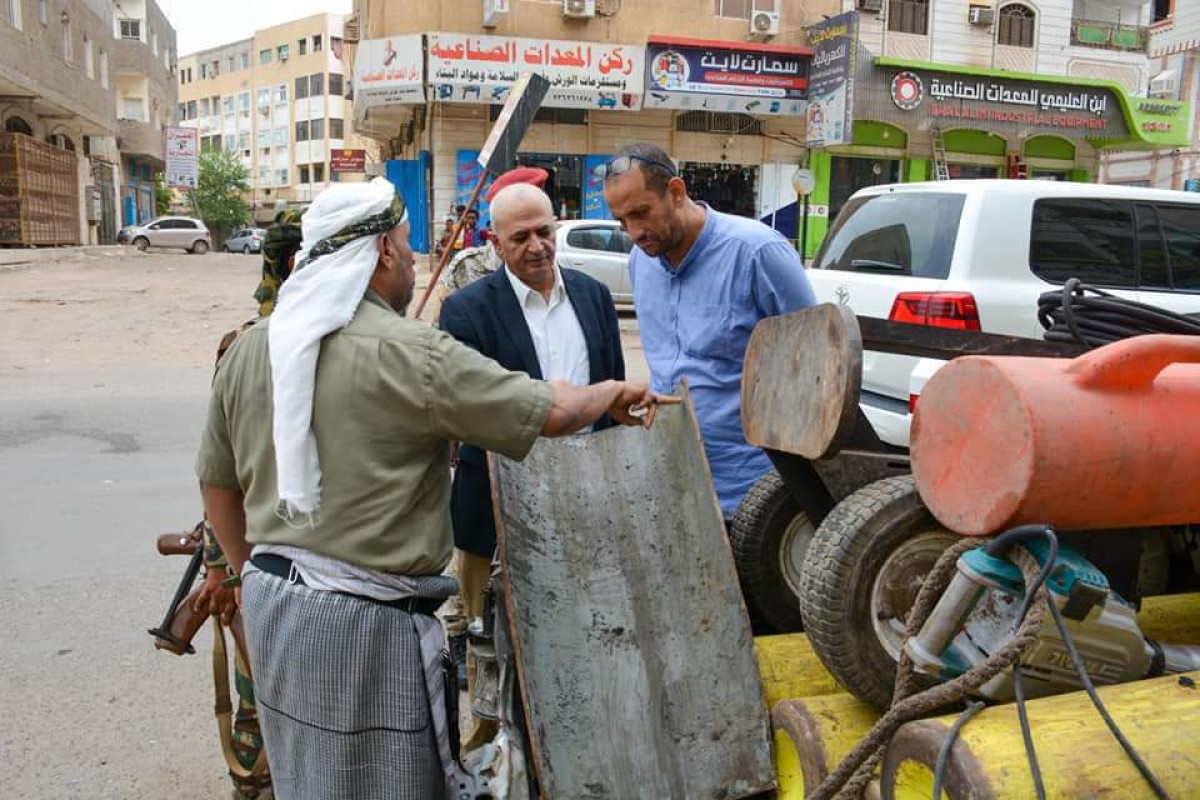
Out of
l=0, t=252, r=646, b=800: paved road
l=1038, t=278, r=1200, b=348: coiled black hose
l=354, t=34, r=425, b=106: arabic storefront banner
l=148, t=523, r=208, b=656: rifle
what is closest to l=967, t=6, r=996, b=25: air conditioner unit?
l=354, t=34, r=425, b=106: arabic storefront banner

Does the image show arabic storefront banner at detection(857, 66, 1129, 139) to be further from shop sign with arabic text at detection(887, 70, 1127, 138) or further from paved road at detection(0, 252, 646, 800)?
paved road at detection(0, 252, 646, 800)

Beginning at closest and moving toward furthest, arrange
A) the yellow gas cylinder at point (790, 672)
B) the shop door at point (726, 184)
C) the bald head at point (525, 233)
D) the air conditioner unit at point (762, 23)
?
the yellow gas cylinder at point (790, 672) < the bald head at point (525, 233) < the air conditioner unit at point (762, 23) < the shop door at point (726, 184)

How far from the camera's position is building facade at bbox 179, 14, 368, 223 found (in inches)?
2603

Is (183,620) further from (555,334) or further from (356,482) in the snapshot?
(555,334)

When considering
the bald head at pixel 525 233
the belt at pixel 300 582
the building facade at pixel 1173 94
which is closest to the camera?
the belt at pixel 300 582

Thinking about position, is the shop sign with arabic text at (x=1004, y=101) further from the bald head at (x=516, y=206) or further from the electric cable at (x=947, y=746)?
the electric cable at (x=947, y=746)

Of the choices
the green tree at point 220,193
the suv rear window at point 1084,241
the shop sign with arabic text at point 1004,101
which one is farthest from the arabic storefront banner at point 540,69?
the green tree at point 220,193

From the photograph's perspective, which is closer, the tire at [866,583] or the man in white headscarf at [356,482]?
the man in white headscarf at [356,482]

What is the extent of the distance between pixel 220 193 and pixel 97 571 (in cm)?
5588

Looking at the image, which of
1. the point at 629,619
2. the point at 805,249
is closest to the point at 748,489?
the point at 629,619

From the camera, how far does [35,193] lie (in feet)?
82.9

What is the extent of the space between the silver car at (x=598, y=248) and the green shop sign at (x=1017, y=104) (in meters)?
10.5

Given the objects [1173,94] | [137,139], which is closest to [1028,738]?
[1173,94]

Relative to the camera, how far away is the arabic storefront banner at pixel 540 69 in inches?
795
